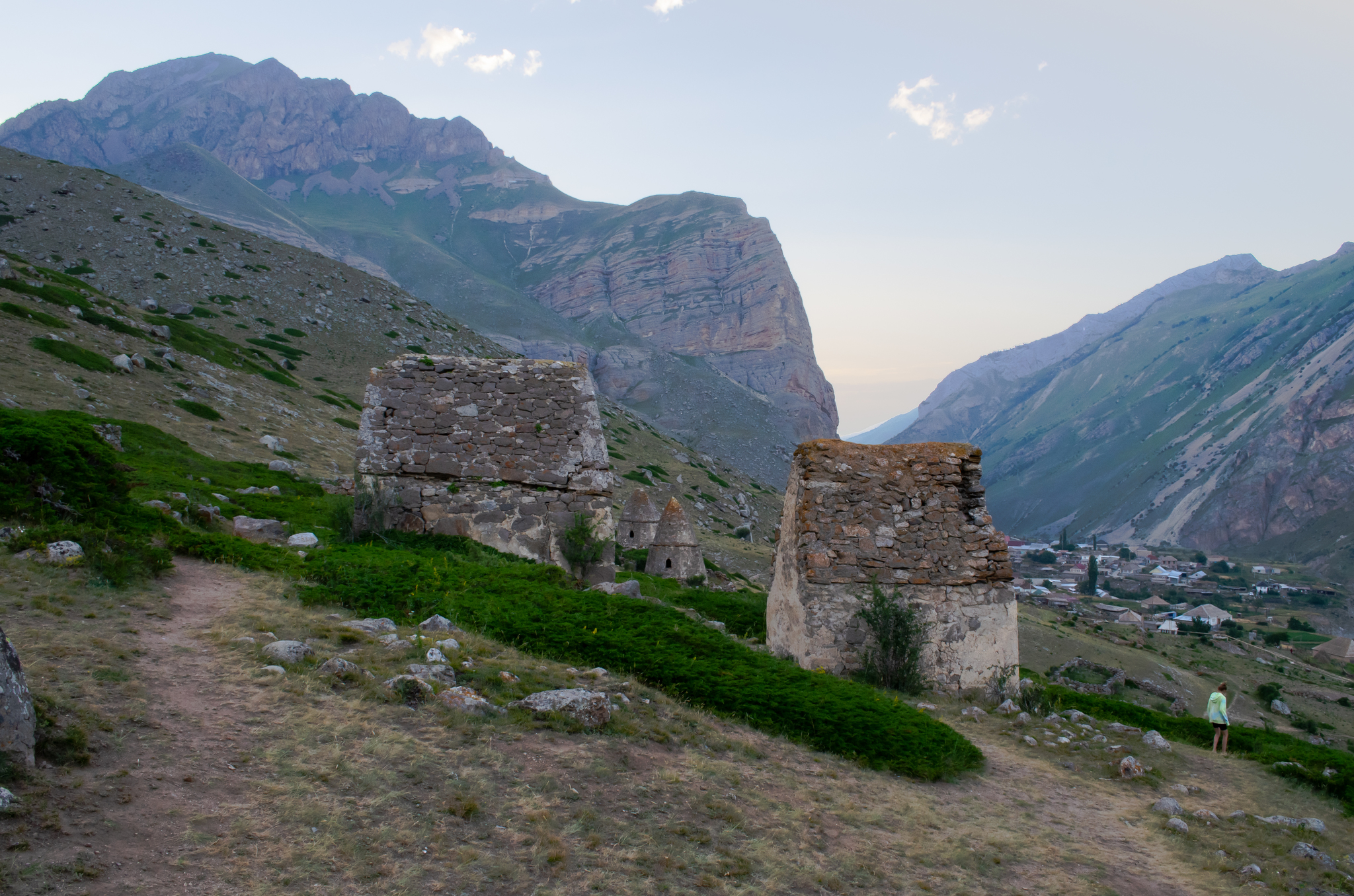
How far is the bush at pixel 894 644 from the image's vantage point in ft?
35.2

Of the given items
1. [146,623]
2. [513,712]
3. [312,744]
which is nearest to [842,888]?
[513,712]

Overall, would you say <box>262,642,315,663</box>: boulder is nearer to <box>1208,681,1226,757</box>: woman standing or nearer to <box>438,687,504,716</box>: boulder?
<box>438,687,504,716</box>: boulder

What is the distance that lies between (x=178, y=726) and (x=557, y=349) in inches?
4001

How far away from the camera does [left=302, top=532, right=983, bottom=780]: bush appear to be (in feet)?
26.7

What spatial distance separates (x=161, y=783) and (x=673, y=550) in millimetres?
17013

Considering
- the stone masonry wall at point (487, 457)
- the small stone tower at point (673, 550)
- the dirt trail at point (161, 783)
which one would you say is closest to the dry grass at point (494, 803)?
the dirt trail at point (161, 783)

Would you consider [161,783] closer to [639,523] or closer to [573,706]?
[573,706]

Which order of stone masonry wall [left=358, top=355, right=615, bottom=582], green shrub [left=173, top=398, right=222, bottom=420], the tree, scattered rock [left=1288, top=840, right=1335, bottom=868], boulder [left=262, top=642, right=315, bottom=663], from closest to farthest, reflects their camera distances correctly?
scattered rock [left=1288, top=840, right=1335, bottom=868] → boulder [left=262, top=642, right=315, bottom=663] → stone masonry wall [left=358, top=355, right=615, bottom=582] → green shrub [left=173, top=398, right=222, bottom=420] → the tree

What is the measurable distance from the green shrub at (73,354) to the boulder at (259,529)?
1438 cm

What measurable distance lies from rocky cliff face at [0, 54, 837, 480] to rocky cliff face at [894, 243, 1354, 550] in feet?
202

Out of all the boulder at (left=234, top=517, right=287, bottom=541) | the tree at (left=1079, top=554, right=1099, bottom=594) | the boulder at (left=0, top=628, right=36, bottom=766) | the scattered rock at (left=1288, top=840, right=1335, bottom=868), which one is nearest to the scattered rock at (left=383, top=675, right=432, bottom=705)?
the boulder at (left=0, top=628, right=36, bottom=766)

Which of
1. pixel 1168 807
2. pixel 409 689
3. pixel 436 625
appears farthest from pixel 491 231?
pixel 1168 807

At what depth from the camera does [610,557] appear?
14.9 metres

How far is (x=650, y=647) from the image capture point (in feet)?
30.4
